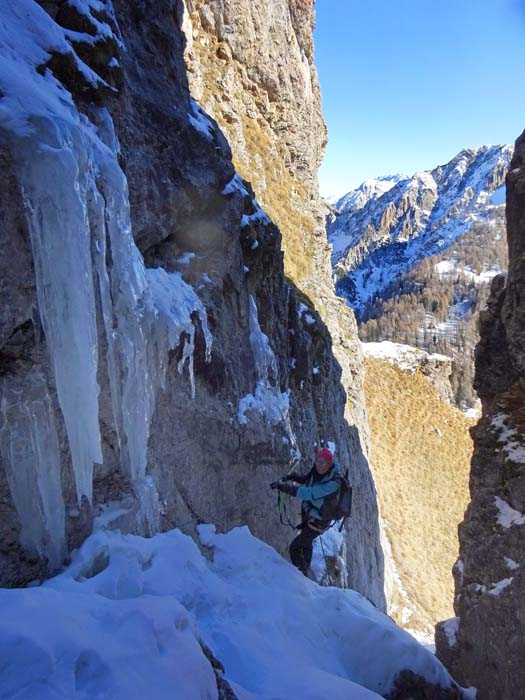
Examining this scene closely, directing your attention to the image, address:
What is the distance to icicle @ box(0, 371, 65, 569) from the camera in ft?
15.2

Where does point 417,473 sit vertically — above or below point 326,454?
below

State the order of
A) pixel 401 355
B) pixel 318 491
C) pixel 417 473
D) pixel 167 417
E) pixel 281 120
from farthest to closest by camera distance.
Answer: pixel 401 355 → pixel 417 473 → pixel 281 120 → pixel 167 417 → pixel 318 491

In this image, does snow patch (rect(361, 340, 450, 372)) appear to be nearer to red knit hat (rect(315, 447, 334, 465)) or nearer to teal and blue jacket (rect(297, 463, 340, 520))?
teal and blue jacket (rect(297, 463, 340, 520))

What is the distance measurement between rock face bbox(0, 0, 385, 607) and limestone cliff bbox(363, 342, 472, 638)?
1770 centimetres

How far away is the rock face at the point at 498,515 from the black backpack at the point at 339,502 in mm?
3940

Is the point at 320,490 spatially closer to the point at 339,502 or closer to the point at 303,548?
the point at 339,502

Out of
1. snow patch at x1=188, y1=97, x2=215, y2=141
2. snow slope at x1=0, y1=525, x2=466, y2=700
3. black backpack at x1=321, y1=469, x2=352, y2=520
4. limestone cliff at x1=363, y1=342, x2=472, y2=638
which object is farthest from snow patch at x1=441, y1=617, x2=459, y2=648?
limestone cliff at x1=363, y1=342, x2=472, y2=638

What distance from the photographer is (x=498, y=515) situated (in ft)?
32.9

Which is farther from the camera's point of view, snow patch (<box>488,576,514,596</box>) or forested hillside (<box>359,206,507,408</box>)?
forested hillside (<box>359,206,507,408</box>)

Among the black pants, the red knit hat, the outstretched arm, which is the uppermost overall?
the red knit hat

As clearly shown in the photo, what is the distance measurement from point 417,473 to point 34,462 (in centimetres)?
3383

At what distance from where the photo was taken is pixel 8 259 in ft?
15.0

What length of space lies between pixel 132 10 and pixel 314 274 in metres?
16.2

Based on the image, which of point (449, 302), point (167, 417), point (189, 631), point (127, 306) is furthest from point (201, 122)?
point (449, 302)
